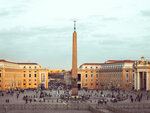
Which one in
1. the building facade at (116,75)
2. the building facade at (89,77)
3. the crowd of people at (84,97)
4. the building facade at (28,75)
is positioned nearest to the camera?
the crowd of people at (84,97)

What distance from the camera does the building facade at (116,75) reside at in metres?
99.5

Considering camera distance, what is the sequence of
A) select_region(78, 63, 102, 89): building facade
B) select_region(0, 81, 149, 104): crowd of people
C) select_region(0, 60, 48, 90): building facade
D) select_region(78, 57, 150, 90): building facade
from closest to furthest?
select_region(0, 81, 149, 104): crowd of people < select_region(78, 57, 150, 90): building facade < select_region(0, 60, 48, 90): building facade < select_region(78, 63, 102, 89): building facade

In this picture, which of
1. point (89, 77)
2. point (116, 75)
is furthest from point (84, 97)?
point (89, 77)

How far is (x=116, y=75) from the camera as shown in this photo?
4879 inches

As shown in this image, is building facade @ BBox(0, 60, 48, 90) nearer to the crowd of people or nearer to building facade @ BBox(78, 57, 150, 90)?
building facade @ BBox(78, 57, 150, 90)

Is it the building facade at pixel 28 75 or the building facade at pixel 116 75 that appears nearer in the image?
the building facade at pixel 116 75

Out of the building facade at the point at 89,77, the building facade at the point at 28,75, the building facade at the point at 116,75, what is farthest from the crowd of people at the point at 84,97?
the building facade at the point at 89,77

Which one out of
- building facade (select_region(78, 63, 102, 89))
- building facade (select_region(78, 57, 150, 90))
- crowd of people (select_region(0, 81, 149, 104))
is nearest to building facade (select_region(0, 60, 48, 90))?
building facade (select_region(78, 63, 102, 89))

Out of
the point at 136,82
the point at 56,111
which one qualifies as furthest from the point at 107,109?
the point at 136,82

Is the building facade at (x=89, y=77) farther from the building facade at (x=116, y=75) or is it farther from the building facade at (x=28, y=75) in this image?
the building facade at (x=28, y=75)

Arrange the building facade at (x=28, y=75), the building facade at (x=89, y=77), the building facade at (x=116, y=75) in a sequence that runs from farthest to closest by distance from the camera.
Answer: the building facade at (x=89, y=77) → the building facade at (x=28, y=75) → the building facade at (x=116, y=75)

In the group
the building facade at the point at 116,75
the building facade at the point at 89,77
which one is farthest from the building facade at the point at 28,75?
the building facade at the point at 116,75

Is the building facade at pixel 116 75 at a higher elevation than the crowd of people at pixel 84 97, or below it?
higher

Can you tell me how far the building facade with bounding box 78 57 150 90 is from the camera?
99.5 m
